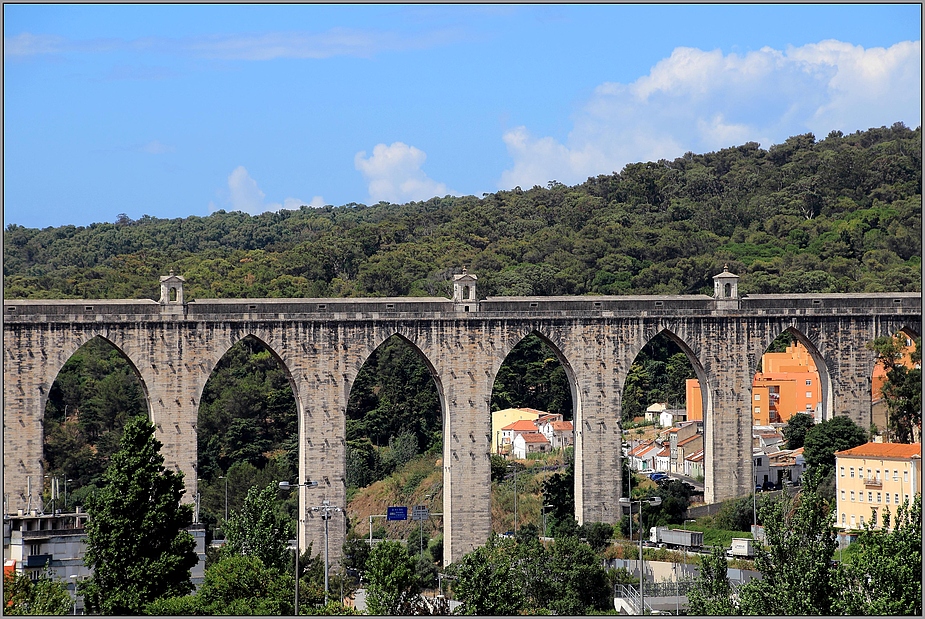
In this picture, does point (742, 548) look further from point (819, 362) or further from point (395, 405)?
point (395, 405)

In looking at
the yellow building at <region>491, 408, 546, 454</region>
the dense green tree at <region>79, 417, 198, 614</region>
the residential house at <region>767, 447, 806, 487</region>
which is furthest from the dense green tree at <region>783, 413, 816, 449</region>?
the dense green tree at <region>79, 417, 198, 614</region>

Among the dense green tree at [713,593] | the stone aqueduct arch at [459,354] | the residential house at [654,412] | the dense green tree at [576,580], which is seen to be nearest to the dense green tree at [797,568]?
the dense green tree at [713,593]

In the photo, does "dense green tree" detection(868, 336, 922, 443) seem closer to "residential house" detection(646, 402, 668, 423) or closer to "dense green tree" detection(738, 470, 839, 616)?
"dense green tree" detection(738, 470, 839, 616)

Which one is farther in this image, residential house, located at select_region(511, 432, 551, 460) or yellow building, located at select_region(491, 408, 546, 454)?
yellow building, located at select_region(491, 408, 546, 454)

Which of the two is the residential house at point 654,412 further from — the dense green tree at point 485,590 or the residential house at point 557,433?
the dense green tree at point 485,590

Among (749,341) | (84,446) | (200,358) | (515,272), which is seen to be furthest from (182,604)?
(515,272)

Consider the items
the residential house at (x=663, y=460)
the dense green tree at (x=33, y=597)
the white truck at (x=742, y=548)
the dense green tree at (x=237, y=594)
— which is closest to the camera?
the dense green tree at (x=33, y=597)

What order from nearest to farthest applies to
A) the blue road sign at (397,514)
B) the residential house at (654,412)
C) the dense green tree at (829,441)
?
the dense green tree at (829,441) → the blue road sign at (397,514) → the residential house at (654,412)
